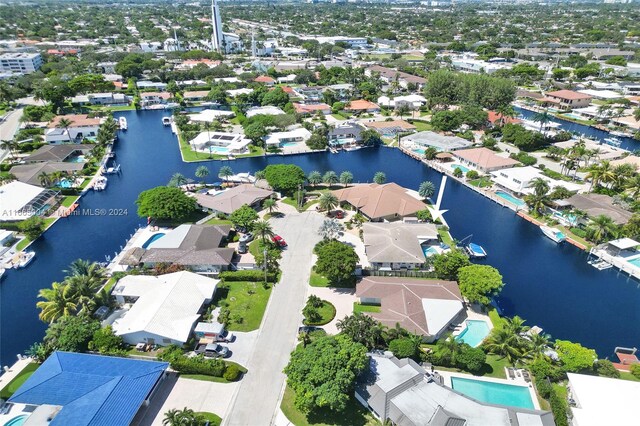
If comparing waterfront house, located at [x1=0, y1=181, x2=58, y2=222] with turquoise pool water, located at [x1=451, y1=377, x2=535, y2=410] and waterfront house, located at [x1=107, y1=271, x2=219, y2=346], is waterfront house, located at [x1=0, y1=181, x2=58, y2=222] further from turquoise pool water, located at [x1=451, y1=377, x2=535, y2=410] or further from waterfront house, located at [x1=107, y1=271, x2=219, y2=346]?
turquoise pool water, located at [x1=451, y1=377, x2=535, y2=410]

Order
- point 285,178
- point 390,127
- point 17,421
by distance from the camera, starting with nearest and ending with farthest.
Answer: point 17,421 < point 285,178 < point 390,127

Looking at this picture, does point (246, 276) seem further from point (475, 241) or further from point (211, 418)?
point (475, 241)

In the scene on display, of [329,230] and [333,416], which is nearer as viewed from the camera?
[333,416]

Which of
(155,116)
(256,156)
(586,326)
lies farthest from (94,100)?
(586,326)

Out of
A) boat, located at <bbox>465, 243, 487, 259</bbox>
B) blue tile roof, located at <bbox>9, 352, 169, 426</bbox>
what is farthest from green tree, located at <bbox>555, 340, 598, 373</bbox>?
blue tile roof, located at <bbox>9, 352, 169, 426</bbox>

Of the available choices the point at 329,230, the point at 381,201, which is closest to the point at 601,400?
the point at 329,230

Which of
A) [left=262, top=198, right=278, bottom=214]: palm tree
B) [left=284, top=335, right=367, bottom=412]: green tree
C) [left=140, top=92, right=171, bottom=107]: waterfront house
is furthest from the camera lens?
[left=140, top=92, right=171, bottom=107]: waterfront house
